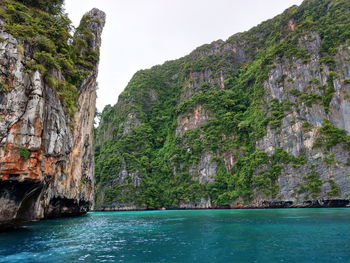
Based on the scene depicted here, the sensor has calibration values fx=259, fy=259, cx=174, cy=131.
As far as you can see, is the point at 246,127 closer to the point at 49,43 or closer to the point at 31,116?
the point at 49,43

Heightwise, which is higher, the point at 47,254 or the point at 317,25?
the point at 317,25

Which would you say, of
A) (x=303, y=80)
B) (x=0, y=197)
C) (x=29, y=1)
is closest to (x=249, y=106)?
A: (x=303, y=80)

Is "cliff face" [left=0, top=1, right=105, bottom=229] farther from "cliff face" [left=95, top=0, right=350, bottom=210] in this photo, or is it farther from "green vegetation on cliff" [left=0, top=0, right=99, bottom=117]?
"cliff face" [left=95, top=0, right=350, bottom=210]

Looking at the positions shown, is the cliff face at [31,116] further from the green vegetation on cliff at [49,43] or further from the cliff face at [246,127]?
the cliff face at [246,127]

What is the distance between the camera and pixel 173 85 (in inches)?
4695

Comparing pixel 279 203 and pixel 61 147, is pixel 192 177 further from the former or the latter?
pixel 61 147

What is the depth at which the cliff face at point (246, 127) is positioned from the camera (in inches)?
2271

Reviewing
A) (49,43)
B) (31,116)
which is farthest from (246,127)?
(31,116)

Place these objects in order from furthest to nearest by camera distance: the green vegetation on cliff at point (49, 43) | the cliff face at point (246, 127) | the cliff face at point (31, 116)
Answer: the cliff face at point (246, 127) < the green vegetation on cliff at point (49, 43) < the cliff face at point (31, 116)

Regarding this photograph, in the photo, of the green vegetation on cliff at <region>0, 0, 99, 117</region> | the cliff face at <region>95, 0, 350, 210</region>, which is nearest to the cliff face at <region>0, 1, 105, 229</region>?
the green vegetation on cliff at <region>0, 0, 99, 117</region>

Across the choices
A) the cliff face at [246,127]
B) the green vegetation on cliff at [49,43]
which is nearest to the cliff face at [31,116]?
the green vegetation on cliff at [49,43]

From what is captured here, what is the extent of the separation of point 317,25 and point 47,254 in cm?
8430

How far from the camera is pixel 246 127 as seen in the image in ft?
254

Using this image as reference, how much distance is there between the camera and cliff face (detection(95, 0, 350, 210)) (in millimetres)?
57688
